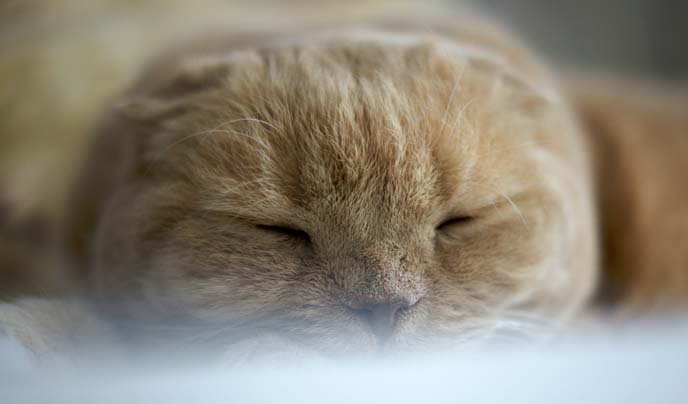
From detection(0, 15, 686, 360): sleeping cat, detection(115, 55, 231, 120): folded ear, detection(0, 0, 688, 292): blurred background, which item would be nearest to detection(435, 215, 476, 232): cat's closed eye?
detection(0, 15, 686, 360): sleeping cat

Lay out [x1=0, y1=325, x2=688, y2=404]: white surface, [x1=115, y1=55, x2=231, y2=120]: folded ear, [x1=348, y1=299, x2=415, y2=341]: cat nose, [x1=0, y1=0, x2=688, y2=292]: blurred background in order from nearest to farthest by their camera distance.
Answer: [x1=0, y1=325, x2=688, y2=404]: white surface
[x1=348, y1=299, x2=415, y2=341]: cat nose
[x1=115, y1=55, x2=231, y2=120]: folded ear
[x1=0, y1=0, x2=688, y2=292]: blurred background

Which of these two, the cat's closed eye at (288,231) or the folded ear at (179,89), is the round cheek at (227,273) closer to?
the cat's closed eye at (288,231)

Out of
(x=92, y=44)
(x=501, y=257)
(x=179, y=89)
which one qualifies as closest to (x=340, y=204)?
(x=501, y=257)

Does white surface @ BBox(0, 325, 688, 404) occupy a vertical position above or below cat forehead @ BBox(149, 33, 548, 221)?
below

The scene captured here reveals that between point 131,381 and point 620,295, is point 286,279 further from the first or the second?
point 620,295

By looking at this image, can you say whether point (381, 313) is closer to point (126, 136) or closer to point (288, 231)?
point (288, 231)

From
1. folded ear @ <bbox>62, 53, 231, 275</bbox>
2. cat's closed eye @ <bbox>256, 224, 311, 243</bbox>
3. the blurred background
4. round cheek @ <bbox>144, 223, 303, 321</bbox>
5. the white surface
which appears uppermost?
the blurred background

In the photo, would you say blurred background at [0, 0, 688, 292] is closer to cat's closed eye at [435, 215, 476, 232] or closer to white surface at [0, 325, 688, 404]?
white surface at [0, 325, 688, 404]

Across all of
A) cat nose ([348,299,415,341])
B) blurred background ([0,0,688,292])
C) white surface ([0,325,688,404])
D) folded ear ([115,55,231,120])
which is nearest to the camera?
white surface ([0,325,688,404])
